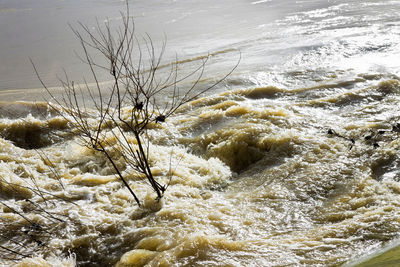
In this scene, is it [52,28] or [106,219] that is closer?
[106,219]

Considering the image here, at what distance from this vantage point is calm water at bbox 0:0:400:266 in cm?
368

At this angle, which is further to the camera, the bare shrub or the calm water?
the bare shrub

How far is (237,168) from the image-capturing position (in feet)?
18.1

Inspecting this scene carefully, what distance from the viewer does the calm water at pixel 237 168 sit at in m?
3.68

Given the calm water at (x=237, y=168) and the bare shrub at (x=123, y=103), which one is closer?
the calm water at (x=237, y=168)

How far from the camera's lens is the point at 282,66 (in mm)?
9383

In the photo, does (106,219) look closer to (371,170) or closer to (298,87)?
(371,170)

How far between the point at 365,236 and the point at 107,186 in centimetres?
304

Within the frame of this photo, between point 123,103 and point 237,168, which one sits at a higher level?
point 123,103

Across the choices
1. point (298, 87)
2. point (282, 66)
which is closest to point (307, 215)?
point (298, 87)

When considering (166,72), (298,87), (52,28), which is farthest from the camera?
(52,28)

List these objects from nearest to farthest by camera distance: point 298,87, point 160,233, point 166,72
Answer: point 160,233 → point 298,87 → point 166,72

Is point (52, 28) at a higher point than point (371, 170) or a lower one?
higher

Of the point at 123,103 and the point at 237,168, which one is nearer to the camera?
the point at 237,168
